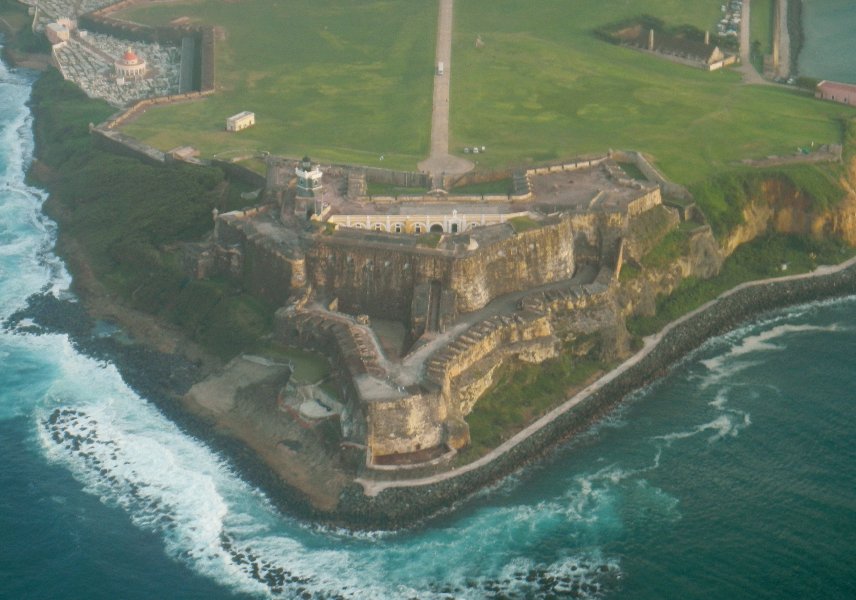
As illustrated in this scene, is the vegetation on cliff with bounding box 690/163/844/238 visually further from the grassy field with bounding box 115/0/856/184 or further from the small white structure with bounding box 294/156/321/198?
the small white structure with bounding box 294/156/321/198

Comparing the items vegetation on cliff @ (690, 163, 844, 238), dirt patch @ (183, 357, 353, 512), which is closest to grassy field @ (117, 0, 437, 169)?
vegetation on cliff @ (690, 163, 844, 238)

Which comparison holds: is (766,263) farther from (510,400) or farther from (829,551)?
(829,551)

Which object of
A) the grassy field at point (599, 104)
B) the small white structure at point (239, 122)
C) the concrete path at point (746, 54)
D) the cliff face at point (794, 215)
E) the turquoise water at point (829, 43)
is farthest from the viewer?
the turquoise water at point (829, 43)

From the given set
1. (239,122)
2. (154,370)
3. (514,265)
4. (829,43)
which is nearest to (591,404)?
(514,265)

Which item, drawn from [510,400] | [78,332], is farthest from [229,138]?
[510,400]

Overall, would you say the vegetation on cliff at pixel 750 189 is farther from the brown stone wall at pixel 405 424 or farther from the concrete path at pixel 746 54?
the brown stone wall at pixel 405 424

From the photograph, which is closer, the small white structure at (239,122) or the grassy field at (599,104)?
the grassy field at (599,104)

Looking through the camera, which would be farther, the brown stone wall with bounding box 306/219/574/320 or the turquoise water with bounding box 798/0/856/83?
the turquoise water with bounding box 798/0/856/83

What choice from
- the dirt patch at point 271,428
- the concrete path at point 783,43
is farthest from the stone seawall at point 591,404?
the concrete path at point 783,43
